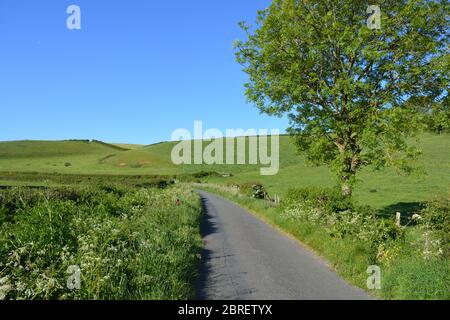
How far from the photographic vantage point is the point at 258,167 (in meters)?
112

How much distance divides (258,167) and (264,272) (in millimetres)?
100210

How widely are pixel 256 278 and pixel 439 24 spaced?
63.4ft

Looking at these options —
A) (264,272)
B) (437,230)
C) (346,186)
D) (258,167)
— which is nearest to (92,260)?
(264,272)

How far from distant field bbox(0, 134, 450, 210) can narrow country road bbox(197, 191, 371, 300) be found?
5.77 meters

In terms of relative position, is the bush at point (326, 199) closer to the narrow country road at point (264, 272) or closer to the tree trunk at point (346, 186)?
the tree trunk at point (346, 186)

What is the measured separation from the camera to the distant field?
44906 millimetres

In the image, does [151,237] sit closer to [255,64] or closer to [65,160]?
[255,64]

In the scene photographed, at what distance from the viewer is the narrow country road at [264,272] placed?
974cm

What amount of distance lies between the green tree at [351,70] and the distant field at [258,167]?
2.59m

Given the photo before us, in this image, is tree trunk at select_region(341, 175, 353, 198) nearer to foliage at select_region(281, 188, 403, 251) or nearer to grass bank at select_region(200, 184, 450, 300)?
foliage at select_region(281, 188, 403, 251)

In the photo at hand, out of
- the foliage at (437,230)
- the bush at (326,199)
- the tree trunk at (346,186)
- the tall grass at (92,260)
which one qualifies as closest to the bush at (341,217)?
the bush at (326,199)

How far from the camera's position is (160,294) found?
8508mm

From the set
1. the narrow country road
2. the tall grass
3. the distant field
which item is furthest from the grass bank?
the tall grass

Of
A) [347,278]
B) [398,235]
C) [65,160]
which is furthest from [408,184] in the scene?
[65,160]
